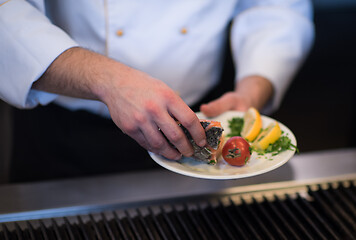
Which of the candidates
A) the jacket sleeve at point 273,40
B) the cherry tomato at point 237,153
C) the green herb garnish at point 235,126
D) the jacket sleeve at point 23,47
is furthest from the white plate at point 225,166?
the jacket sleeve at point 273,40

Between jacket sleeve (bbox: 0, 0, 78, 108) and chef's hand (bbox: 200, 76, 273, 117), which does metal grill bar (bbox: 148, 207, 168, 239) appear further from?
jacket sleeve (bbox: 0, 0, 78, 108)

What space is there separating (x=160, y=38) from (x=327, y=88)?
2.33 m

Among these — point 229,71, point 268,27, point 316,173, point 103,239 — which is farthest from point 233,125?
point 229,71

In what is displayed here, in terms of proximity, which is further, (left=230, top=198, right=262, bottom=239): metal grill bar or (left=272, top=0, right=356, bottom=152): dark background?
(left=272, top=0, right=356, bottom=152): dark background

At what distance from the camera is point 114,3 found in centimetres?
123

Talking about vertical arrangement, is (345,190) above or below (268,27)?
below

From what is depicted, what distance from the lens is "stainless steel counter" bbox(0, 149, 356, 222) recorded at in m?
0.98

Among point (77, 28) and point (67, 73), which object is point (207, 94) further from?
point (67, 73)

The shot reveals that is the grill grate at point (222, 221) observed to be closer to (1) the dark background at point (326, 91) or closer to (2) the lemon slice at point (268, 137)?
(2) the lemon slice at point (268, 137)

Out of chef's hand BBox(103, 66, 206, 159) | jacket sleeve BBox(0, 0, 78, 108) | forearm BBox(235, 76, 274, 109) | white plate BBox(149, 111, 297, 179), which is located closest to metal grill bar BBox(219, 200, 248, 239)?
white plate BBox(149, 111, 297, 179)

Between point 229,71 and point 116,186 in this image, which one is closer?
point 116,186

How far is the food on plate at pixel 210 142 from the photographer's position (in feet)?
2.76

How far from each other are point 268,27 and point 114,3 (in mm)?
615

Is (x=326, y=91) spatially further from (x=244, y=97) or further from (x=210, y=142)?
(x=210, y=142)
